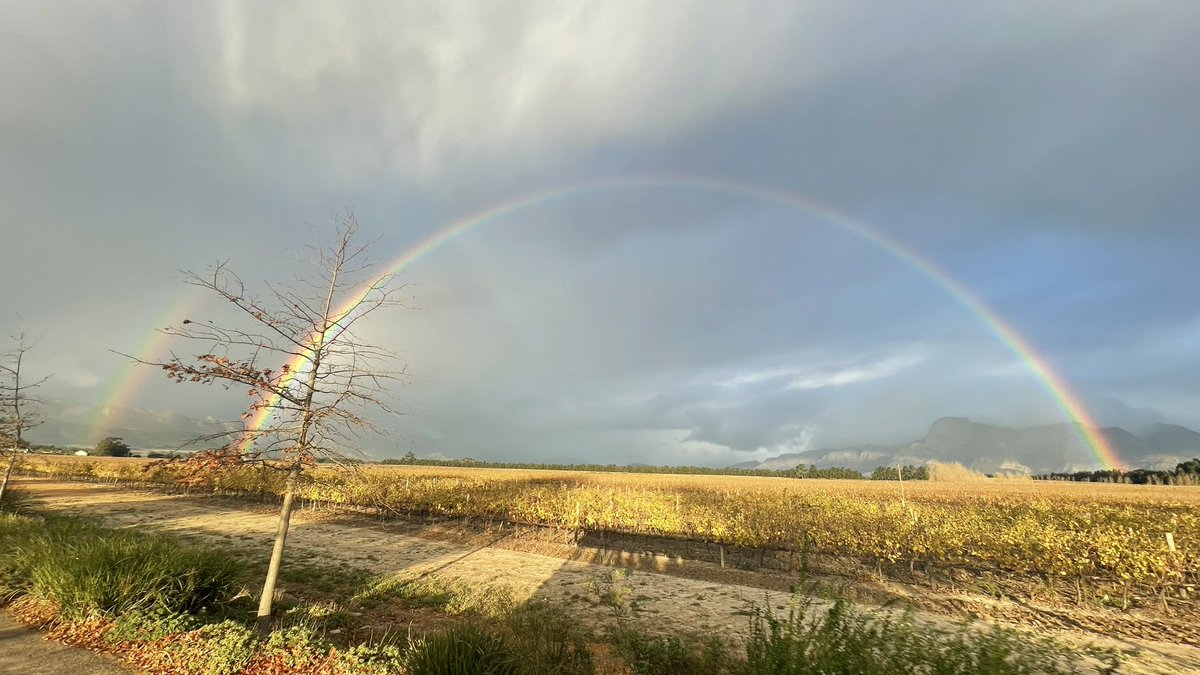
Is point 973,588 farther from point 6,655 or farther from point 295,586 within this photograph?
point 6,655

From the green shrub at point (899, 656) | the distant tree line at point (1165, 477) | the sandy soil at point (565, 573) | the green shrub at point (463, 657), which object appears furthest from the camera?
the distant tree line at point (1165, 477)

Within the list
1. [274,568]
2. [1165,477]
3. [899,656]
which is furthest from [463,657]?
[1165,477]

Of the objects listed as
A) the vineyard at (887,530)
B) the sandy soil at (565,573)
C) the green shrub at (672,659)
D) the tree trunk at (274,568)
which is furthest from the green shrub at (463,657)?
the sandy soil at (565,573)

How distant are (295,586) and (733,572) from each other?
45.6 feet

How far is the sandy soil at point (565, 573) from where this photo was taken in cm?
1127

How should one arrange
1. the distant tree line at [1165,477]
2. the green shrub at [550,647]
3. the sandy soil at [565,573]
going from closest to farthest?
1. the green shrub at [550,647]
2. the sandy soil at [565,573]
3. the distant tree line at [1165,477]

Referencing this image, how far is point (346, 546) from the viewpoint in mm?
18844

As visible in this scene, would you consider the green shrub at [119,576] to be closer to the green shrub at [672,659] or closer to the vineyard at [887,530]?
the vineyard at [887,530]

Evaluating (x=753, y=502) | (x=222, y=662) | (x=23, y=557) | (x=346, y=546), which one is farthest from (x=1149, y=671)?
(x=346, y=546)

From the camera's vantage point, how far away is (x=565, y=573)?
16.1 meters

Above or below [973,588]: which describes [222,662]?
above

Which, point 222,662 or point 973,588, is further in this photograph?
point 973,588

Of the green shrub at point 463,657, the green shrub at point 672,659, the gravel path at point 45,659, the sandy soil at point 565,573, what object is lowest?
the sandy soil at point 565,573

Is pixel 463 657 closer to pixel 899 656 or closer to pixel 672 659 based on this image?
pixel 672 659
